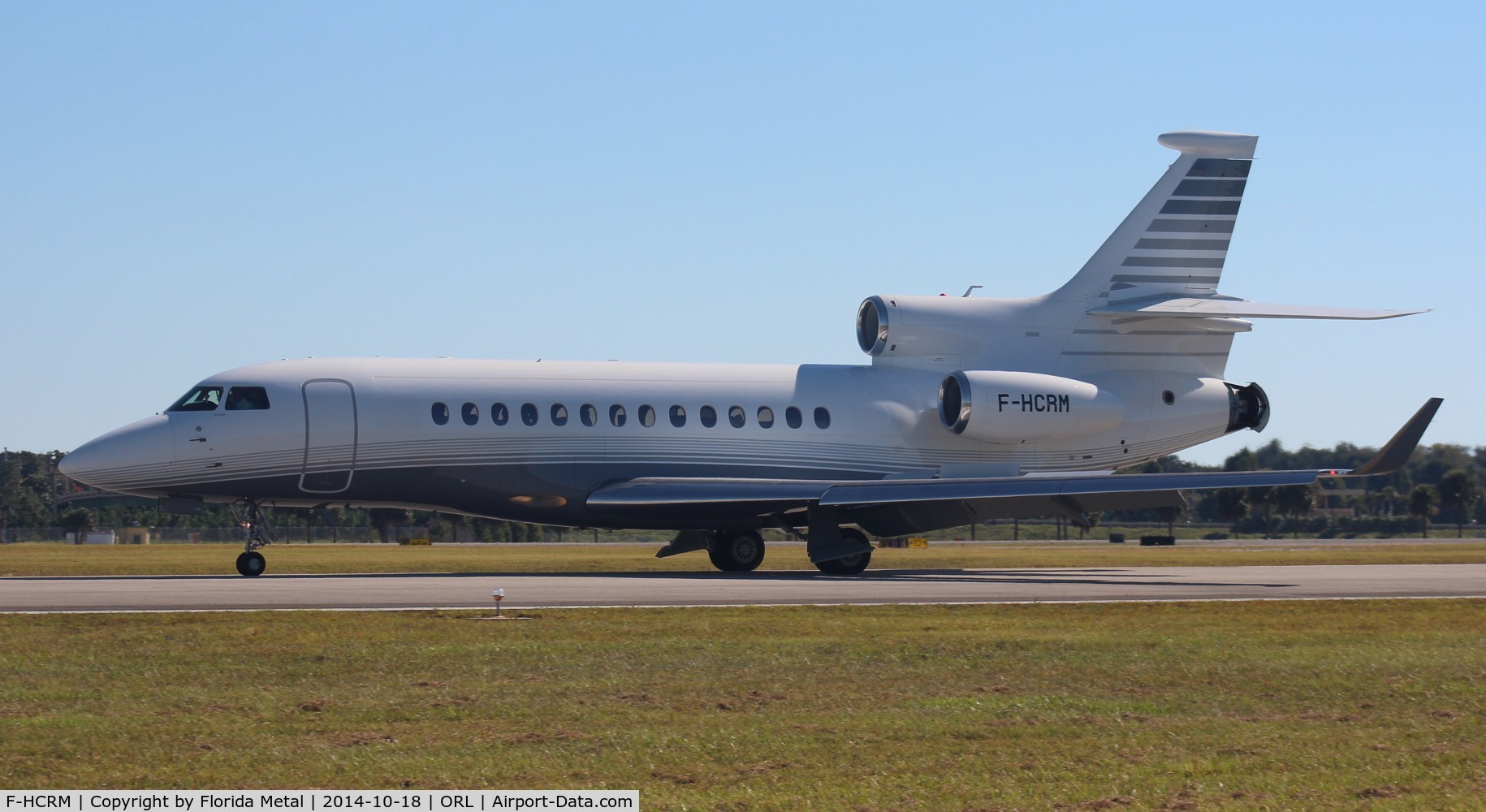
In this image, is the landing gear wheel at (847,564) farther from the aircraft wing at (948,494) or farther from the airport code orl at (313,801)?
the airport code orl at (313,801)

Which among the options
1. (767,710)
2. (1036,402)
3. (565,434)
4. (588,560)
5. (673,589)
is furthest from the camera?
(588,560)

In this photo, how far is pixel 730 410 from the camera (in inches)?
1278

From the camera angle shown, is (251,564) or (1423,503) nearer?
(251,564)

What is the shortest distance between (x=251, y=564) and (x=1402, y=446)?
2067 cm

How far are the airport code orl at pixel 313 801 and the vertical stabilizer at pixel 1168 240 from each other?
29.1m

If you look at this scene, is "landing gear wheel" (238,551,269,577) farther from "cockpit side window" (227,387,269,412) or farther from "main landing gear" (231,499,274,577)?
"cockpit side window" (227,387,269,412)

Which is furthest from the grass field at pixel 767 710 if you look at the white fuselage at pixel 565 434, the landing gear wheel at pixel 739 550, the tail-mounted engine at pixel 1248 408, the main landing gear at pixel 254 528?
the tail-mounted engine at pixel 1248 408

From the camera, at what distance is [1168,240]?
118 ft

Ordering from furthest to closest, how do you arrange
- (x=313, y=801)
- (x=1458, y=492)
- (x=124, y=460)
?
(x=1458, y=492)
(x=124, y=460)
(x=313, y=801)

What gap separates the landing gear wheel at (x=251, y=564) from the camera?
2786 cm

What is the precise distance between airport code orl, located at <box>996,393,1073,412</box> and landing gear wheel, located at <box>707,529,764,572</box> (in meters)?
5.90

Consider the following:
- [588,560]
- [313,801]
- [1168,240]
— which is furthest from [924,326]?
[313,801]

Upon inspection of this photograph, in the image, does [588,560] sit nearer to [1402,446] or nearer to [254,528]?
[254,528]

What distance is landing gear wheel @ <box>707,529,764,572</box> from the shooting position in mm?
32906
